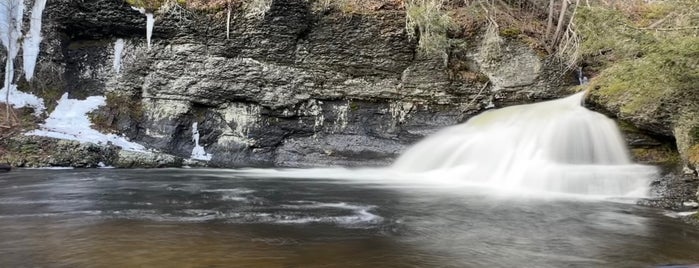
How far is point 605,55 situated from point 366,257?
36.8 feet

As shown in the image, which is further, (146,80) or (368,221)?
(146,80)

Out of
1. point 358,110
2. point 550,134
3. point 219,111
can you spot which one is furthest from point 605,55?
point 219,111

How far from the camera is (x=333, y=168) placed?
47.8 feet

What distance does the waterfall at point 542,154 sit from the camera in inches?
340

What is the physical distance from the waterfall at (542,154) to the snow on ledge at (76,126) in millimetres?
8293

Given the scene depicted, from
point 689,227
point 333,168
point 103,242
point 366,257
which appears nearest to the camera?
point 366,257

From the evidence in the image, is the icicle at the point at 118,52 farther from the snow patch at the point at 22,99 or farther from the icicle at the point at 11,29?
the icicle at the point at 11,29

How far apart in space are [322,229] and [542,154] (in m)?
6.28

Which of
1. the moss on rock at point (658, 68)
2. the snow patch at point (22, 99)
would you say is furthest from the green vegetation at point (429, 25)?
the snow patch at point (22, 99)

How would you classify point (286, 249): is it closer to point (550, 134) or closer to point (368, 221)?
point (368, 221)

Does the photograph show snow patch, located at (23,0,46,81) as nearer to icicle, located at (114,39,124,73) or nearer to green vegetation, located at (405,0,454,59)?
icicle, located at (114,39,124,73)

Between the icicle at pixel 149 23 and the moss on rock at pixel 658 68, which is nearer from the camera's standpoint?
the moss on rock at pixel 658 68

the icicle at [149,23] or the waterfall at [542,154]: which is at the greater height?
the icicle at [149,23]

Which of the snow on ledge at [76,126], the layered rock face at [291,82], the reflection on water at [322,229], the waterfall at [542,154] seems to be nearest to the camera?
the reflection on water at [322,229]
